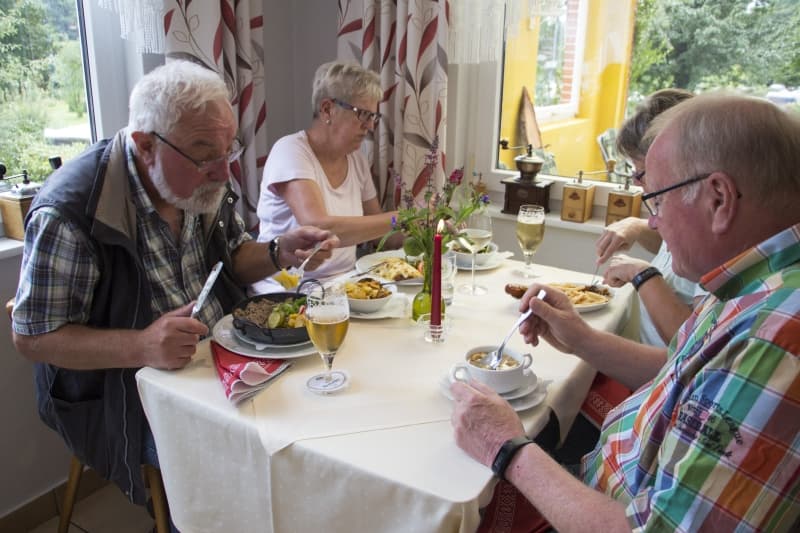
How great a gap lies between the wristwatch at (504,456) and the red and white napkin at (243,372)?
46cm

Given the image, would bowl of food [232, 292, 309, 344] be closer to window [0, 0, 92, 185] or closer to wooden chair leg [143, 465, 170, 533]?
wooden chair leg [143, 465, 170, 533]

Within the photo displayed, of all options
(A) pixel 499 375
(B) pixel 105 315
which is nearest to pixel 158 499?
(B) pixel 105 315

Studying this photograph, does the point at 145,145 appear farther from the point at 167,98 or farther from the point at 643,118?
the point at 643,118

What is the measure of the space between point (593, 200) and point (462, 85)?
0.77m

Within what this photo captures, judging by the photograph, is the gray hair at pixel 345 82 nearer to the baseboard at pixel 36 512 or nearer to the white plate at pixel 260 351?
the white plate at pixel 260 351

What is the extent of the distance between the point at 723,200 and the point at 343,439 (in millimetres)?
663

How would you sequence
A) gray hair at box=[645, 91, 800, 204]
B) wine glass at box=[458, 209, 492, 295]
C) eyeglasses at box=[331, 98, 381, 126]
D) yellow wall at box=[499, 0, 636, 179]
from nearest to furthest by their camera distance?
gray hair at box=[645, 91, 800, 204] → wine glass at box=[458, 209, 492, 295] → eyeglasses at box=[331, 98, 381, 126] → yellow wall at box=[499, 0, 636, 179]

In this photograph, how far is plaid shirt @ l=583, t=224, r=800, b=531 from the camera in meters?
0.69

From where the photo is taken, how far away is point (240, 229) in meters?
1.83

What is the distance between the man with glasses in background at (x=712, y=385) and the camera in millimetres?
690

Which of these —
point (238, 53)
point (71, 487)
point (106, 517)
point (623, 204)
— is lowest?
point (106, 517)

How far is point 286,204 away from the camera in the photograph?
2174 mm

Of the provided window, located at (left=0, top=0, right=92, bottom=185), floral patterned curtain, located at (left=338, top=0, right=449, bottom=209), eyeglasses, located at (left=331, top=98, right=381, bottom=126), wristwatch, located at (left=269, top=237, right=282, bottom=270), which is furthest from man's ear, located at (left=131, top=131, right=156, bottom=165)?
floral patterned curtain, located at (left=338, top=0, right=449, bottom=209)

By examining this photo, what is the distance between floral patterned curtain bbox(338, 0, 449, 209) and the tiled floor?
1511 mm
